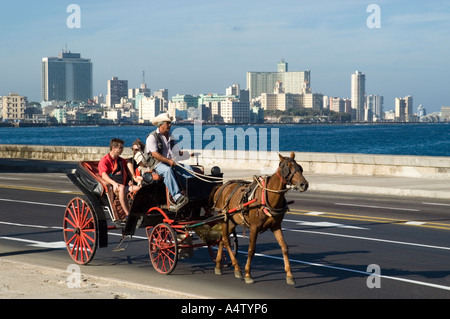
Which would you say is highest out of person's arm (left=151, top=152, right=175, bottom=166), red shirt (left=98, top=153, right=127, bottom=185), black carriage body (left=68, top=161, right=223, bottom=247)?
person's arm (left=151, top=152, right=175, bottom=166)

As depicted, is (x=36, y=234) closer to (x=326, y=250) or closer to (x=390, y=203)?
(x=326, y=250)

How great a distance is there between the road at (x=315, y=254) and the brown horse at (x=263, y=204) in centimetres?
58

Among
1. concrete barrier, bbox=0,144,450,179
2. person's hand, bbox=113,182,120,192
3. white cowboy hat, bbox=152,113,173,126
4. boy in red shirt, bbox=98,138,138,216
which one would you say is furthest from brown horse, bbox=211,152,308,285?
concrete barrier, bbox=0,144,450,179

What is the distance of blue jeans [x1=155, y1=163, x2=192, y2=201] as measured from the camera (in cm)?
1112

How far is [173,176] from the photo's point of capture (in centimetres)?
1115

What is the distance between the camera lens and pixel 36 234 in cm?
1504

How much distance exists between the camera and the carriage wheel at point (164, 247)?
10820mm

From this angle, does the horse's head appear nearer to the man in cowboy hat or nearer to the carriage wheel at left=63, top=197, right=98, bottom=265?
the man in cowboy hat

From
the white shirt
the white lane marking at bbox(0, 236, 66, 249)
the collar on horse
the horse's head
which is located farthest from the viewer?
the white lane marking at bbox(0, 236, 66, 249)

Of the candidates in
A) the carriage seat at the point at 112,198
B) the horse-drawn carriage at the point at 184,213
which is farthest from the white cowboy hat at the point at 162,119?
the carriage seat at the point at 112,198

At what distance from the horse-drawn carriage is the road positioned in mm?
361

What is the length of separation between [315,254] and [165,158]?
3211 mm
